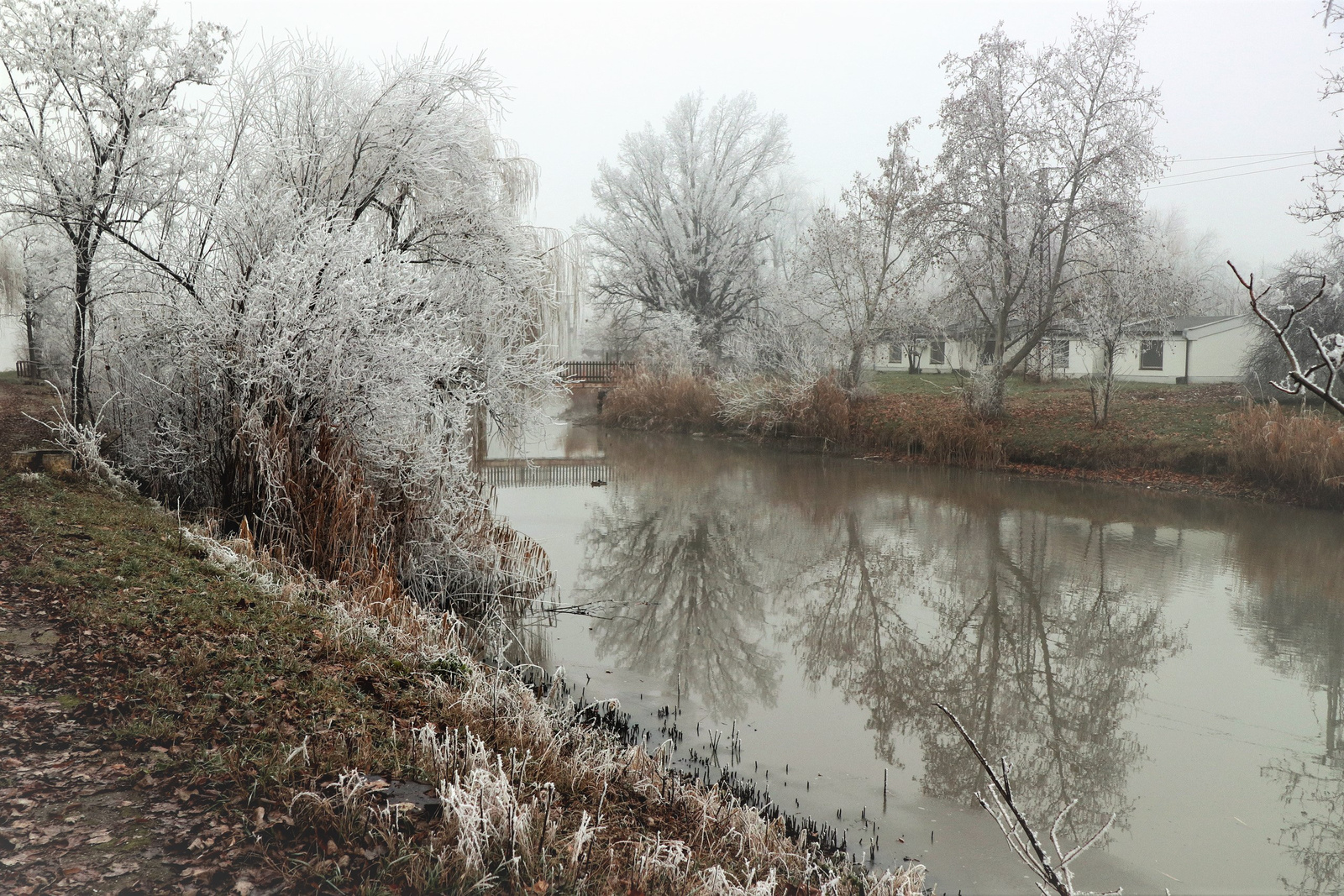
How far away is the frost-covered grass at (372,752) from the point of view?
10.9ft

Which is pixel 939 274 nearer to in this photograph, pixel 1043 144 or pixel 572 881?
pixel 1043 144

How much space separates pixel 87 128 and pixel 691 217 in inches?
1105

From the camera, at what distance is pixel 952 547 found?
12344 millimetres

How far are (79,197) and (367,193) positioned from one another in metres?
2.81

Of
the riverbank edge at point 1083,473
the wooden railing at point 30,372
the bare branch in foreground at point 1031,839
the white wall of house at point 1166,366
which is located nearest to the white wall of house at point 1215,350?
the white wall of house at point 1166,366

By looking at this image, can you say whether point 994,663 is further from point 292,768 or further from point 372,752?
point 292,768

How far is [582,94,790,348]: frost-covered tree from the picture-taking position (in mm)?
35094

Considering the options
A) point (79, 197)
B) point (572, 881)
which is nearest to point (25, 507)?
point (79, 197)

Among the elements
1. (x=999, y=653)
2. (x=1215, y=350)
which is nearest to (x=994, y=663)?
(x=999, y=653)

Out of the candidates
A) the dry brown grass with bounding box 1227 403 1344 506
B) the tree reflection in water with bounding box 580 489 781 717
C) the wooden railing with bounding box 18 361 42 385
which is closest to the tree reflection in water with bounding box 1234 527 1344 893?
the dry brown grass with bounding box 1227 403 1344 506

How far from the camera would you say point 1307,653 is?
26.6 feet

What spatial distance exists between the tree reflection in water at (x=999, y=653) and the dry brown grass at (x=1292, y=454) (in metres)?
5.55

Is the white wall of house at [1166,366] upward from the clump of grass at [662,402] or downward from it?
upward

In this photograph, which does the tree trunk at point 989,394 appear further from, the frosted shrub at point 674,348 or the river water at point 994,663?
the frosted shrub at point 674,348
